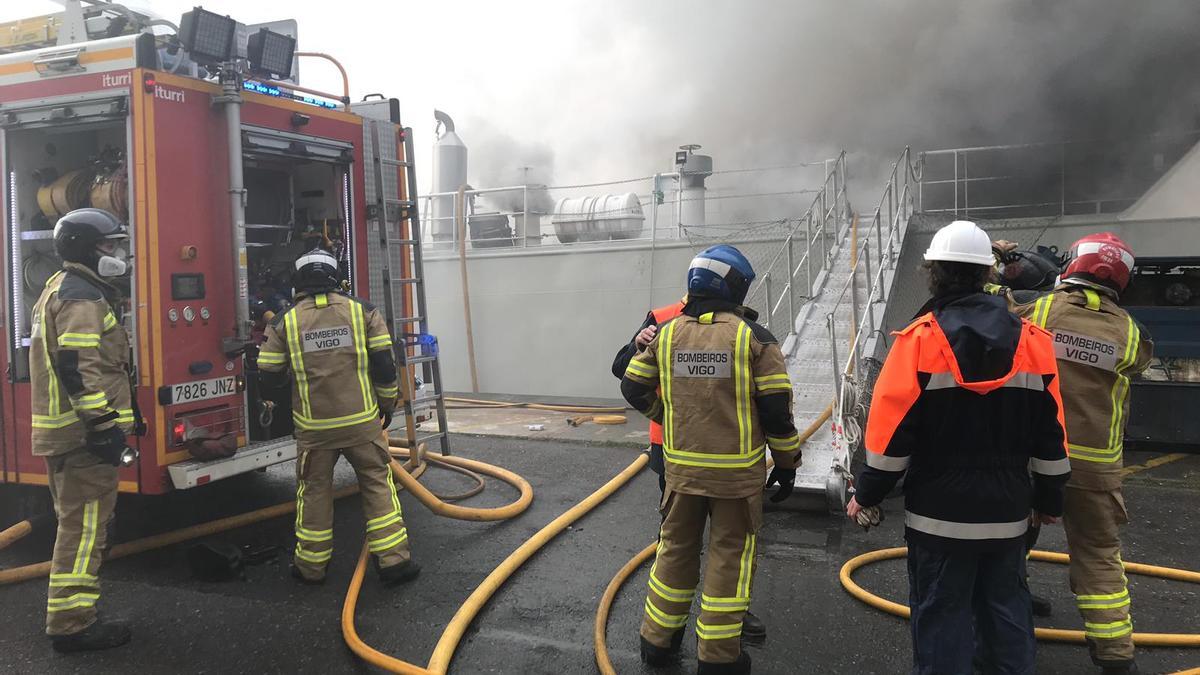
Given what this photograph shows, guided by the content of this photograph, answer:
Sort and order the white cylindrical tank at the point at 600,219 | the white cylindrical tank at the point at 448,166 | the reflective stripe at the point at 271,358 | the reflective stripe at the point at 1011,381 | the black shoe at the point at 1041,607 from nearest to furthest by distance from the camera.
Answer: the reflective stripe at the point at 1011,381 → the black shoe at the point at 1041,607 → the reflective stripe at the point at 271,358 → the white cylindrical tank at the point at 600,219 → the white cylindrical tank at the point at 448,166

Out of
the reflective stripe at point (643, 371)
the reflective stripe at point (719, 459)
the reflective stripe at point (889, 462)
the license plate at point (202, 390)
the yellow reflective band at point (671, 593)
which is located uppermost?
the reflective stripe at point (643, 371)

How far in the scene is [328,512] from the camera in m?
4.09

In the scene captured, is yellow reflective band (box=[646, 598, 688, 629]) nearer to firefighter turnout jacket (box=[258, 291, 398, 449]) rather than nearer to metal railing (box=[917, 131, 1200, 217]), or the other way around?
firefighter turnout jacket (box=[258, 291, 398, 449])

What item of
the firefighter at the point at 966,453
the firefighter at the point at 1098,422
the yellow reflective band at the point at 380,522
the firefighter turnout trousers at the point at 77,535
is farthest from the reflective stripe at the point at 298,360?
the firefighter at the point at 1098,422

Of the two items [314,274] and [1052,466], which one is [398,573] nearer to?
[314,274]

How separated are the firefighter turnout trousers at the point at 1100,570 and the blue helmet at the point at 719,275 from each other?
156 centimetres

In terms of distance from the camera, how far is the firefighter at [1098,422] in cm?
302

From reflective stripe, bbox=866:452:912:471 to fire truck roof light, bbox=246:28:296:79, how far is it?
4.08 meters

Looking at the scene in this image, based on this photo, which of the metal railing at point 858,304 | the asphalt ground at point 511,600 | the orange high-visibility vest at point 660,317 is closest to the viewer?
the asphalt ground at point 511,600

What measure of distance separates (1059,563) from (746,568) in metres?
2.23

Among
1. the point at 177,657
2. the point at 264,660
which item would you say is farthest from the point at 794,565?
the point at 177,657

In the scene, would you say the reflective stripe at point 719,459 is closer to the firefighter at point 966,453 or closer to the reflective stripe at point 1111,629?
the firefighter at point 966,453

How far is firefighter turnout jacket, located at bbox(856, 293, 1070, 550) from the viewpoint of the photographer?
2350 millimetres

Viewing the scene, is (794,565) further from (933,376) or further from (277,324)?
(277,324)
